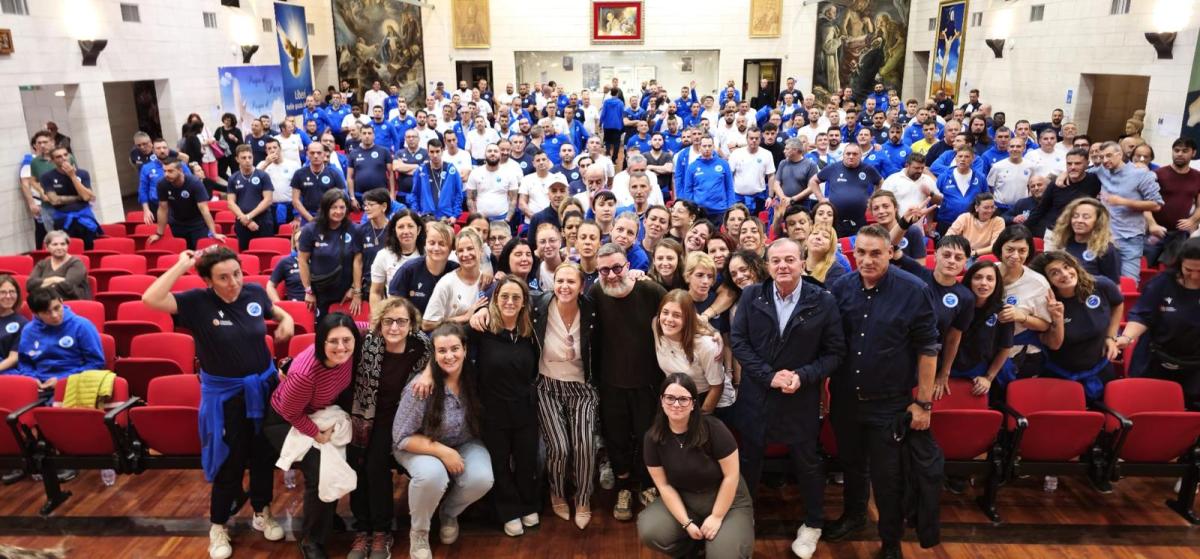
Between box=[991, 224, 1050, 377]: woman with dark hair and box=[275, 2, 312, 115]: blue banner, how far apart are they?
15.3 m

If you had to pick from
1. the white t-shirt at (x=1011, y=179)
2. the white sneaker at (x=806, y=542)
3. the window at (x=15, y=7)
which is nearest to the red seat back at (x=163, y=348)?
the white sneaker at (x=806, y=542)

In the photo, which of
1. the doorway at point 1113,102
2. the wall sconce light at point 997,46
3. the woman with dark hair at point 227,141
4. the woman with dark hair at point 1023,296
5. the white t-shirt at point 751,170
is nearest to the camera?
the woman with dark hair at point 1023,296

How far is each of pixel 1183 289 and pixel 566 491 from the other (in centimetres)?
383

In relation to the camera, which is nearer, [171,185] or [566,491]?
[566,491]

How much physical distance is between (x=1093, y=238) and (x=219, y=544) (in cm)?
575

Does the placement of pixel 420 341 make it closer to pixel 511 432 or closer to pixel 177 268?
pixel 511 432

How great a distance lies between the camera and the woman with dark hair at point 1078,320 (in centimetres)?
429

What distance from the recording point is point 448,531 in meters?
4.09

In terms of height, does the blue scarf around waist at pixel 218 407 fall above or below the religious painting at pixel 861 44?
below

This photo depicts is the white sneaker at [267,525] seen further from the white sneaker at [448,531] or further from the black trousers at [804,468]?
the black trousers at [804,468]

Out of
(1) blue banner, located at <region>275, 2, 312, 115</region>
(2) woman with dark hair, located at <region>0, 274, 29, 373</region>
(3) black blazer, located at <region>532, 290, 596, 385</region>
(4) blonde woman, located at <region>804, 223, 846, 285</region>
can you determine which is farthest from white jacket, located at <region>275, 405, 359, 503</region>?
(1) blue banner, located at <region>275, 2, 312, 115</region>

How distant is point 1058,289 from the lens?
4.36 meters

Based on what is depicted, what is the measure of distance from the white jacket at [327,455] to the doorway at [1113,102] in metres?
13.2

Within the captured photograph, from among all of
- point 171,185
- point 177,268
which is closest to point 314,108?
point 171,185
